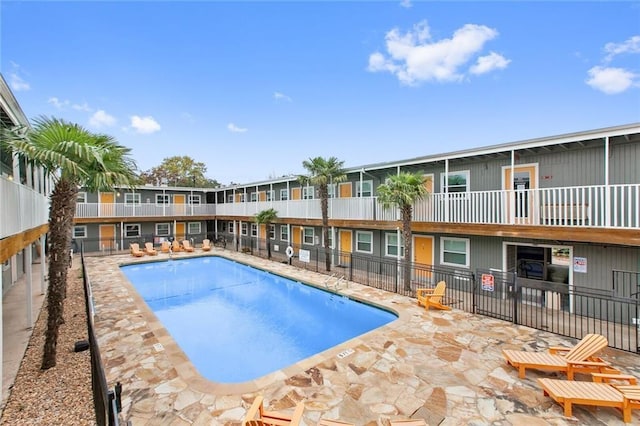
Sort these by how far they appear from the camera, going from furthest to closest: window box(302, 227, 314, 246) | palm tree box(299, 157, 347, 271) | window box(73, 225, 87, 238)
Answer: window box(73, 225, 87, 238), window box(302, 227, 314, 246), palm tree box(299, 157, 347, 271)

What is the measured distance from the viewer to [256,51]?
21219 millimetres

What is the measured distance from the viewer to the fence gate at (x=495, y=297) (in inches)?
369

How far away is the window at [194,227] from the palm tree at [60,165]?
74.2 ft

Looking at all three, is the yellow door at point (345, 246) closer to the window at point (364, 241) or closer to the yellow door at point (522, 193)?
the window at point (364, 241)

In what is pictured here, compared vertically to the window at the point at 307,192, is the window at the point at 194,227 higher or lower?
lower

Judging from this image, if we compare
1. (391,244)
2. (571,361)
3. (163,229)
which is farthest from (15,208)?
(163,229)

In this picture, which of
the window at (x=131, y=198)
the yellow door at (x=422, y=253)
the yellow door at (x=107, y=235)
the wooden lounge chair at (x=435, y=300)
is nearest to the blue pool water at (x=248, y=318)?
the wooden lounge chair at (x=435, y=300)

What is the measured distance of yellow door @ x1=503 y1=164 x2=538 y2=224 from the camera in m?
9.70

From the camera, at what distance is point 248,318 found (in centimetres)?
1100

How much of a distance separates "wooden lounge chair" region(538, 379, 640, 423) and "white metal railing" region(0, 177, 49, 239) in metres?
9.91

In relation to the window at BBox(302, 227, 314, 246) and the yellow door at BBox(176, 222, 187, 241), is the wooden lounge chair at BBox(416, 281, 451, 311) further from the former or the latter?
the yellow door at BBox(176, 222, 187, 241)

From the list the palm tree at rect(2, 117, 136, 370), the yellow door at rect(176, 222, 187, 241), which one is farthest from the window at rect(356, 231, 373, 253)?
the yellow door at rect(176, 222, 187, 241)

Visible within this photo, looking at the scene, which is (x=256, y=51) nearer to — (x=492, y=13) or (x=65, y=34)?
(x=65, y=34)

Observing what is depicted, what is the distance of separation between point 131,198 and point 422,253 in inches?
991
